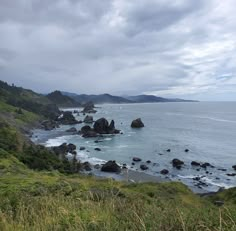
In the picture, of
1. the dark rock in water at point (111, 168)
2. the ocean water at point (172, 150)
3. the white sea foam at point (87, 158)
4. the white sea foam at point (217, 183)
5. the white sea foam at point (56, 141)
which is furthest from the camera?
the white sea foam at point (56, 141)

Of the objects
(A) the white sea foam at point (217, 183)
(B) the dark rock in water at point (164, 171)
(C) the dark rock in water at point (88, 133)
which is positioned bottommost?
(A) the white sea foam at point (217, 183)

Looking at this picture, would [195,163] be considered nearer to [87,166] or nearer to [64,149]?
[87,166]

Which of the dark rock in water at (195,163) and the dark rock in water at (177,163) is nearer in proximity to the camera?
the dark rock in water at (177,163)

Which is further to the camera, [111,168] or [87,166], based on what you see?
[87,166]

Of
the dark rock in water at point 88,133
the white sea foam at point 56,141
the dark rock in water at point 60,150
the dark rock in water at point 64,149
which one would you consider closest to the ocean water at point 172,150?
the white sea foam at point 56,141

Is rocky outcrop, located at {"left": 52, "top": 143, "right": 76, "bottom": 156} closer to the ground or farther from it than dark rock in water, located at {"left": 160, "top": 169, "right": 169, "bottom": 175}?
farther from it

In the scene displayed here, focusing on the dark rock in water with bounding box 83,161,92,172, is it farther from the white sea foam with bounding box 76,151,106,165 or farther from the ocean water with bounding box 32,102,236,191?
the ocean water with bounding box 32,102,236,191

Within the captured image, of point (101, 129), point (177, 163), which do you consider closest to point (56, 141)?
point (101, 129)

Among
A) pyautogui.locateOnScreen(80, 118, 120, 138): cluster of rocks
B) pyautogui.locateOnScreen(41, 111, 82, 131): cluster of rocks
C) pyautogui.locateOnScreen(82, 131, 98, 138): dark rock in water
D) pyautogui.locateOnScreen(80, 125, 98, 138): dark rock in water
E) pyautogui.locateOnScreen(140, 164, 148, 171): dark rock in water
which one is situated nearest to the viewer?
pyautogui.locateOnScreen(140, 164, 148, 171): dark rock in water

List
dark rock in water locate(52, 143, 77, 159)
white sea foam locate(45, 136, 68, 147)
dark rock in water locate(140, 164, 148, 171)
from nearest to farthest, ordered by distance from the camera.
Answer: dark rock in water locate(140, 164, 148, 171), dark rock in water locate(52, 143, 77, 159), white sea foam locate(45, 136, 68, 147)

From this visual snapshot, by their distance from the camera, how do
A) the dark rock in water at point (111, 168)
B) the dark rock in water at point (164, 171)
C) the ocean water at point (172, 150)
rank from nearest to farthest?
the ocean water at point (172, 150)
the dark rock in water at point (164, 171)
the dark rock in water at point (111, 168)

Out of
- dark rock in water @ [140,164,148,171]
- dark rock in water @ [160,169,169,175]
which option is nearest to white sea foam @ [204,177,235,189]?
dark rock in water @ [160,169,169,175]

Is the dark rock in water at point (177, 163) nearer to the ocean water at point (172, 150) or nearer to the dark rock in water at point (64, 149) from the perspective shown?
the ocean water at point (172, 150)

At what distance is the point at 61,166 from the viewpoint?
153 feet
